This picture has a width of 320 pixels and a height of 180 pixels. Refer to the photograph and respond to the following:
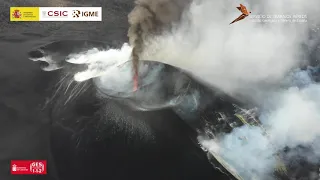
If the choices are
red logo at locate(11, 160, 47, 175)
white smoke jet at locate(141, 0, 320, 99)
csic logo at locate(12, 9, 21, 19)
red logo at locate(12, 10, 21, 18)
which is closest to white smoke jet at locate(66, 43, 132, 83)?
white smoke jet at locate(141, 0, 320, 99)

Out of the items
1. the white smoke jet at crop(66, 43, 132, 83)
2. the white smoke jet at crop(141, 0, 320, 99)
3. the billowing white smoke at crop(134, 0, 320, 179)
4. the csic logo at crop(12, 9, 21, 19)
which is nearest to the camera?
the billowing white smoke at crop(134, 0, 320, 179)

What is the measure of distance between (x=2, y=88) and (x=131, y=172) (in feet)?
38.9

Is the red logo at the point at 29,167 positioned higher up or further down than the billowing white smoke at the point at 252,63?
further down

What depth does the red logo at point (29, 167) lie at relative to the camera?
2270 centimetres

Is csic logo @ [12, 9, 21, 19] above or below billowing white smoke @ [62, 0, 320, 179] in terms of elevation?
above

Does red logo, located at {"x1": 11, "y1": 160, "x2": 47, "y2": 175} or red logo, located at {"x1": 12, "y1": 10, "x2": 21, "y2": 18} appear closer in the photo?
red logo, located at {"x1": 11, "y1": 160, "x2": 47, "y2": 175}

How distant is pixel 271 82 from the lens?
91.1 ft

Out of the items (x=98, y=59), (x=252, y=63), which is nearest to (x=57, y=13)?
(x=98, y=59)

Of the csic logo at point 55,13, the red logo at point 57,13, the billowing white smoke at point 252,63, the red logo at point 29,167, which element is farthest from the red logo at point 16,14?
the red logo at point 29,167

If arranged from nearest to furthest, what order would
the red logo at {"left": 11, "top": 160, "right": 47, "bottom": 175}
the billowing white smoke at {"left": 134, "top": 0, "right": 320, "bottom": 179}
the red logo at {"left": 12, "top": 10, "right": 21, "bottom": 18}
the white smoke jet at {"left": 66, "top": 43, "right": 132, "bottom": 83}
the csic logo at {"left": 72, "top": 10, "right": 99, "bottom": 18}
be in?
the billowing white smoke at {"left": 134, "top": 0, "right": 320, "bottom": 179}
the red logo at {"left": 11, "top": 160, "right": 47, "bottom": 175}
the white smoke jet at {"left": 66, "top": 43, "right": 132, "bottom": 83}
the red logo at {"left": 12, "top": 10, "right": 21, "bottom": 18}
the csic logo at {"left": 72, "top": 10, "right": 99, "bottom": 18}

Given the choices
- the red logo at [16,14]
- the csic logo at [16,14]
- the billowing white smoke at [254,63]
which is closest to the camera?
the billowing white smoke at [254,63]

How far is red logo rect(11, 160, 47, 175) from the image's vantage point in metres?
22.7

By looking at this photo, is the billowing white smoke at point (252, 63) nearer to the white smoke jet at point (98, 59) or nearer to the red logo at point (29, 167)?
the white smoke jet at point (98, 59)

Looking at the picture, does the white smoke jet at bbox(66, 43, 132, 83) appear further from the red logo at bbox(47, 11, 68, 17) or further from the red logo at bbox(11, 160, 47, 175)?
the red logo at bbox(47, 11, 68, 17)
